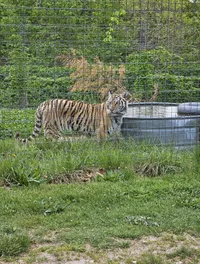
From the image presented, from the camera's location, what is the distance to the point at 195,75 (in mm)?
10203

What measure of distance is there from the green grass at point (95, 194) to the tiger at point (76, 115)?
1360 mm

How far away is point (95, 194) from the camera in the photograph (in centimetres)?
559

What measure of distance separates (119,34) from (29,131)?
2630 millimetres

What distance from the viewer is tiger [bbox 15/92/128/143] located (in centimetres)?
861

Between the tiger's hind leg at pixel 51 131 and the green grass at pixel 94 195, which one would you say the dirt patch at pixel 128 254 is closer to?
the green grass at pixel 94 195

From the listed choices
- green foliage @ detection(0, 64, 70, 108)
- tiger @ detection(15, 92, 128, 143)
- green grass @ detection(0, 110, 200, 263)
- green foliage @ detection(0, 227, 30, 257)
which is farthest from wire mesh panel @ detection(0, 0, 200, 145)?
green foliage @ detection(0, 227, 30, 257)

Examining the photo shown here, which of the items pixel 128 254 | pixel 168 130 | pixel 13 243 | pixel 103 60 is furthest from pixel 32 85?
pixel 128 254

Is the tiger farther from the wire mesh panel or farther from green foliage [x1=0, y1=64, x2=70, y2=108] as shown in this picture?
green foliage [x1=0, y1=64, x2=70, y2=108]

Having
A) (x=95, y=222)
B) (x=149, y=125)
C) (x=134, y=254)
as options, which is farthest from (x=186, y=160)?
(x=134, y=254)

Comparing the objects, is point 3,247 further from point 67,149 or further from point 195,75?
point 195,75

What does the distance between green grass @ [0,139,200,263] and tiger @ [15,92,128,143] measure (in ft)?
4.46

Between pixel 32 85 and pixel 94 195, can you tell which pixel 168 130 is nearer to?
pixel 94 195

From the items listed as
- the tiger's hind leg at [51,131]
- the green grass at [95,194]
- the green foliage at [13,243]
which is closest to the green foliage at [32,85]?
the tiger's hind leg at [51,131]

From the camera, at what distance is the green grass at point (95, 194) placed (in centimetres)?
460
